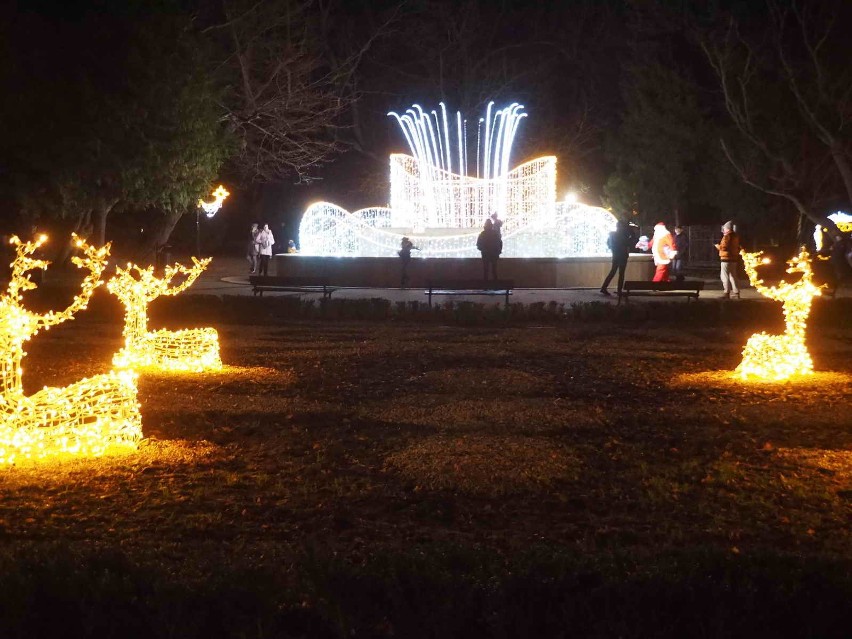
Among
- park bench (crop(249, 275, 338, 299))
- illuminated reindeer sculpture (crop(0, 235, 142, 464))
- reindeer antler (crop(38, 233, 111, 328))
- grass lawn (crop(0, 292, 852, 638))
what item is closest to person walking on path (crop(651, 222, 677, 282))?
park bench (crop(249, 275, 338, 299))

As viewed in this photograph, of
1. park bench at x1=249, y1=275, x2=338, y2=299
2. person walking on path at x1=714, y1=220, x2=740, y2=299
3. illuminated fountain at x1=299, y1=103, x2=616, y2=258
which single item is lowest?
park bench at x1=249, y1=275, x2=338, y2=299

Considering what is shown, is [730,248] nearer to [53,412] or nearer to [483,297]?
[483,297]

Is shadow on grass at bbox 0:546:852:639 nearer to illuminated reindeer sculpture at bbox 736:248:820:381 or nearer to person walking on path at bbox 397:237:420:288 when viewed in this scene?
illuminated reindeer sculpture at bbox 736:248:820:381

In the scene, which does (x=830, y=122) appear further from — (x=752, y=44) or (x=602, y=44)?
(x=602, y=44)

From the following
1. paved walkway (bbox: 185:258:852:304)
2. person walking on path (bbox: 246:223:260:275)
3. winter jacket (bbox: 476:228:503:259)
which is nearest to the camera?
paved walkway (bbox: 185:258:852:304)

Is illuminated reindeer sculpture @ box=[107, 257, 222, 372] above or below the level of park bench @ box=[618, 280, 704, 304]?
below

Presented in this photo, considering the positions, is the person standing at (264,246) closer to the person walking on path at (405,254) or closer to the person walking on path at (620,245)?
the person walking on path at (405,254)

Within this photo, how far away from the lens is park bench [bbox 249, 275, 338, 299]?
19547 millimetres

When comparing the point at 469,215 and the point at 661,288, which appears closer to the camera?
the point at 661,288

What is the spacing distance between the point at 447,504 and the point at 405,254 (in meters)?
17.1

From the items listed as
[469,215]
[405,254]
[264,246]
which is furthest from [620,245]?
[264,246]

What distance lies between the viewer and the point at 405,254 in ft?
75.8

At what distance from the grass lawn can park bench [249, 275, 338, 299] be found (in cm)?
695

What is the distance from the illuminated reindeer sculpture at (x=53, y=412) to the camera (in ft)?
23.8
